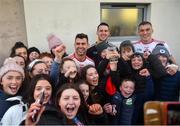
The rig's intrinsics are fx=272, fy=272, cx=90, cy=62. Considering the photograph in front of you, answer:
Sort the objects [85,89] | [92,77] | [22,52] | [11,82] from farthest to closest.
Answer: [22,52] < [92,77] < [85,89] < [11,82]

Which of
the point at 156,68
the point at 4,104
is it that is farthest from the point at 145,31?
the point at 4,104

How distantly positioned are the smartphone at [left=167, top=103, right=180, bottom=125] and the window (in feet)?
13.1

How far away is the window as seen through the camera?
4875 mm

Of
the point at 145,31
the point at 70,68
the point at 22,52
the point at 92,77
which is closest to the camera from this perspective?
the point at 70,68

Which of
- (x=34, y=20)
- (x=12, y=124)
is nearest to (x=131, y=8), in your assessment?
(x=34, y=20)

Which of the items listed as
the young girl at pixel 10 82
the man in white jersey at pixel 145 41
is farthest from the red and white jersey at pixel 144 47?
the young girl at pixel 10 82

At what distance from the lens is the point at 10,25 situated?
156 inches

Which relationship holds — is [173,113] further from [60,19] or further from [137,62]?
[60,19]

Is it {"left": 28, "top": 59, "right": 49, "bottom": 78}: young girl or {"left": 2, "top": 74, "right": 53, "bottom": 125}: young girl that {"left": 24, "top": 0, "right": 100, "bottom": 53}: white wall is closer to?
{"left": 28, "top": 59, "right": 49, "bottom": 78}: young girl

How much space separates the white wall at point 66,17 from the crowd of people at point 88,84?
58cm

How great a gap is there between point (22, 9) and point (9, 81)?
6.70 ft

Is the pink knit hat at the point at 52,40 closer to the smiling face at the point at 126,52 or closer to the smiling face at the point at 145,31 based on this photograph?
the smiling face at the point at 126,52

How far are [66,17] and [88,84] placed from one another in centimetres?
198

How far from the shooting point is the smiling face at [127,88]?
109 inches
